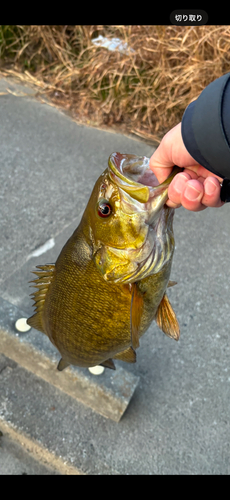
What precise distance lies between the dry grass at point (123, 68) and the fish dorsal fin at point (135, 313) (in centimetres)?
311

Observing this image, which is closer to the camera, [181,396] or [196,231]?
[181,396]

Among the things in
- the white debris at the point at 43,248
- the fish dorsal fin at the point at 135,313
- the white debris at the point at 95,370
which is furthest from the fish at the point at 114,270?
the white debris at the point at 43,248

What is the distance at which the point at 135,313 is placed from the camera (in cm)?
135

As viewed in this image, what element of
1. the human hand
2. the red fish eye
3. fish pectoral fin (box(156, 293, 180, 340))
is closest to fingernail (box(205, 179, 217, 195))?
the human hand

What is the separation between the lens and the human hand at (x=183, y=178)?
3.87 ft

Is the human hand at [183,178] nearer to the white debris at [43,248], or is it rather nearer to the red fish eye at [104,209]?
the red fish eye at [104,209]

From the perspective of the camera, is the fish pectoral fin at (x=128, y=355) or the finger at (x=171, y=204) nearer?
the finger at (x=171, y=204)

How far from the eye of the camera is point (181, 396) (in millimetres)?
2307

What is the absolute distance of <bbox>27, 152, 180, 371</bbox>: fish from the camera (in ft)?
4.18

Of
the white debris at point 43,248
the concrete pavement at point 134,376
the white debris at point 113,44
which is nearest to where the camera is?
the concrete pavement at point 134,376

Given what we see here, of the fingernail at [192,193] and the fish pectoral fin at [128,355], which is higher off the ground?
the fingernail at [192,193]
